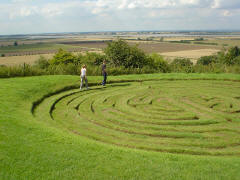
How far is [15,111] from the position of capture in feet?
51.7

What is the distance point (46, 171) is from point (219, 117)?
12.3 meters

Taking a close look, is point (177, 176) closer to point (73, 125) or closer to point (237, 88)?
point (73, 125)

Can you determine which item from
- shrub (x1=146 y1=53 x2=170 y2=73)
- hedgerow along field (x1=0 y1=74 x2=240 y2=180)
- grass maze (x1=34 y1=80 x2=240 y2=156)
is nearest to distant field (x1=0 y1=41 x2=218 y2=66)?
shrub (x1=146 y1=53 x2=170 y2=73)

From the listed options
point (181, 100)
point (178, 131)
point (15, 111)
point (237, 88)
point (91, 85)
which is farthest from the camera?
point (91, 85)

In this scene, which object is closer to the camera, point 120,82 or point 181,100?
point 181,100

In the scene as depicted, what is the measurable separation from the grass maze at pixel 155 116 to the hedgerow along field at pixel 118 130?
54 mm

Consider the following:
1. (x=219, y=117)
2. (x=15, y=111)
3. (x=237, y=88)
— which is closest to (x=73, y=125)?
(x=15, y=111)

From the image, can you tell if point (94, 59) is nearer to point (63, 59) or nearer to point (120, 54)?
point (120, 54)

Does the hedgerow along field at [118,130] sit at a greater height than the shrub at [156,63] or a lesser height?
lesser

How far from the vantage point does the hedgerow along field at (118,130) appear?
8992mm

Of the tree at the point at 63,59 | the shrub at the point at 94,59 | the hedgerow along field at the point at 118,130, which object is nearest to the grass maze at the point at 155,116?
the hedgerow along field at the point at 118,130

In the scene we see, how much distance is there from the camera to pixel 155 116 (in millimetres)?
16500

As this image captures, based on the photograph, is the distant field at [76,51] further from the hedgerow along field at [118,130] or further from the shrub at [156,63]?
the hedgerow along field at [118,130]

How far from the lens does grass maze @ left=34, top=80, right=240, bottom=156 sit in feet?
41.3
